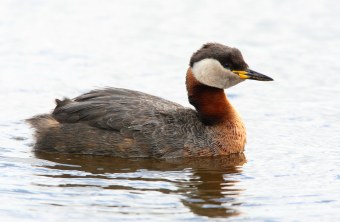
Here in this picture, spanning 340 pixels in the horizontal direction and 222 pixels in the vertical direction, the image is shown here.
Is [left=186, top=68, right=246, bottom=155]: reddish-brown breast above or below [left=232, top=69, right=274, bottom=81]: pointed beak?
below

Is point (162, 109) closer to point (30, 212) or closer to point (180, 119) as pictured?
point (180, 119)

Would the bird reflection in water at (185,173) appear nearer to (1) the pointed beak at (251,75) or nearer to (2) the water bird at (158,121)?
(2) the water bird at (158,121)

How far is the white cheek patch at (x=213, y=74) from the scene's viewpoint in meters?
13.5

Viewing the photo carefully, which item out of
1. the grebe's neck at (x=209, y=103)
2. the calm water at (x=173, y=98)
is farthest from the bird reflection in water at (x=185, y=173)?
the grebe's neck at (x=209, y=103)

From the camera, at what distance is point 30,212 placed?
10727 mm

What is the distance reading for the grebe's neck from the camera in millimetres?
13695

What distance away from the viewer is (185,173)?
12.7 meters

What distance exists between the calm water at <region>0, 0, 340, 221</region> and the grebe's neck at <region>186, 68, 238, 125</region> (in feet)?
A: 2.14

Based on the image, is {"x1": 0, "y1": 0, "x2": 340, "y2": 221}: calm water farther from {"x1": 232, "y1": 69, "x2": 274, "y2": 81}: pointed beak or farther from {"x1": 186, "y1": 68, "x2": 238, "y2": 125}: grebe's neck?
{"x1": 232, "y1": 69, "x2": 274, "y2": 81}: pointed beak

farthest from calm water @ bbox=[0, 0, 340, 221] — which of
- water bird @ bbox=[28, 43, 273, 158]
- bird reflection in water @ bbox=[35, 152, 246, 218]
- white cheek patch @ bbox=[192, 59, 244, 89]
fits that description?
white cheek patch @ bbox=[192, 59, 244, 89]

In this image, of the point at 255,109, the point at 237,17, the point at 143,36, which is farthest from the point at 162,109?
the point at 237,17

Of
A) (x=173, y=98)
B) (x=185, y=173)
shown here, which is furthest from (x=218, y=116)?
(x=173, y=98)

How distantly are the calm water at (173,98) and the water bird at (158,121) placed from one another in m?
0.23

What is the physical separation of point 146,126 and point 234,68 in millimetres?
1607
